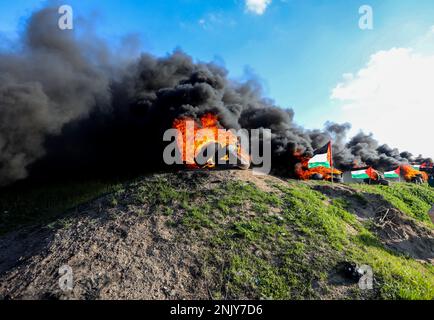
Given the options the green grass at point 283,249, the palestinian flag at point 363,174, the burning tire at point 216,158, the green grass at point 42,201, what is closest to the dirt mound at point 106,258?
the green grass at point 283,249

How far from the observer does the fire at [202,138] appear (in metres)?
15.3

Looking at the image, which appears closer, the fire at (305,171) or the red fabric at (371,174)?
the fire at (305,171)

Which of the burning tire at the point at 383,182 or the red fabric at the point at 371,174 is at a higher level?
the red fabric at the point at 371,174

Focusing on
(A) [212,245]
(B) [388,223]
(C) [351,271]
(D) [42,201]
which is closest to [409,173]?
(B) [388,223]

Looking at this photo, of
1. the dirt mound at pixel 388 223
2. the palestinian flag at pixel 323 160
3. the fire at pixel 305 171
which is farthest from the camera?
the fire at pixel 305 171

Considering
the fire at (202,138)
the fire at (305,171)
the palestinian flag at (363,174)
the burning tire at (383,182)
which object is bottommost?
the burning tire at (383,182)

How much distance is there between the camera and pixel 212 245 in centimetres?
824

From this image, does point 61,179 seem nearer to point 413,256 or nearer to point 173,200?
point 173,200

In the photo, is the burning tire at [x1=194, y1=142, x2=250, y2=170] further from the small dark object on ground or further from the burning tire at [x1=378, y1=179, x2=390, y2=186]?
the burning tire at [x1=378, y1=179, x2=390, y2=186]

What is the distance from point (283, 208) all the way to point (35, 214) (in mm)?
12115

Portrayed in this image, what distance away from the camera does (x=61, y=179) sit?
1992 cm

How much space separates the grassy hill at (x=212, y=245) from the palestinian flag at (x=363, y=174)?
1113 cm

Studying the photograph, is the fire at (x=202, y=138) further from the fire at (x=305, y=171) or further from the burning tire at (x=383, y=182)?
the burning tire at (x=383, y=182)

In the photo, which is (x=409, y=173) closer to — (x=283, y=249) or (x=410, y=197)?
(x=410, y=197)
